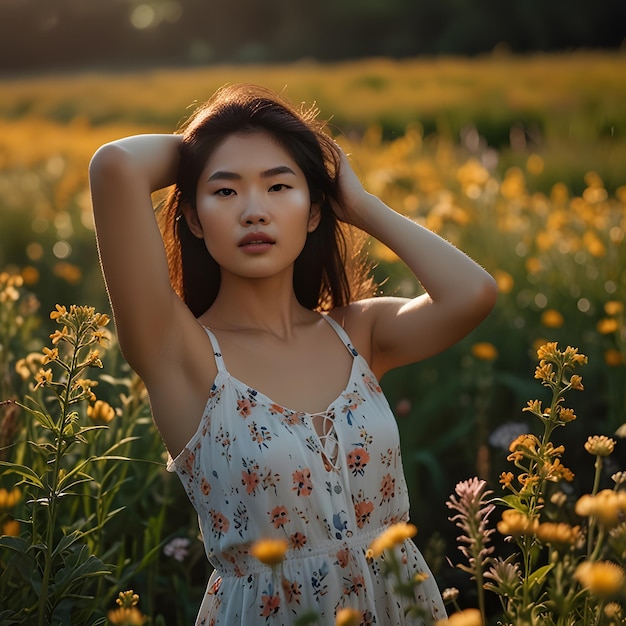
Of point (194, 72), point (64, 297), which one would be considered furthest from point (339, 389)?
point (194, 72)

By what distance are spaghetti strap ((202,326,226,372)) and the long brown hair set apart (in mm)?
224

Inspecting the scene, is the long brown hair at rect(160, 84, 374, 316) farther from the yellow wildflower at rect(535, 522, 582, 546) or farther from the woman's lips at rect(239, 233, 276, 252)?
the yellow wildflower at rect(535, 522, 582, 546)

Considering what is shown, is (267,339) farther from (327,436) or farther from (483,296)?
(483,296)

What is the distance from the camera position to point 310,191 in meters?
1.84

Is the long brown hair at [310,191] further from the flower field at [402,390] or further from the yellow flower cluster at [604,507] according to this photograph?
the yellow flower cluster at [604,507]

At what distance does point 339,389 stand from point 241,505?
297 millimetres

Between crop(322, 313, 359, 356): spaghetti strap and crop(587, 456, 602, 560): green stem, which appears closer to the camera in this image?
crop(587, 456, 602, 560): green stem

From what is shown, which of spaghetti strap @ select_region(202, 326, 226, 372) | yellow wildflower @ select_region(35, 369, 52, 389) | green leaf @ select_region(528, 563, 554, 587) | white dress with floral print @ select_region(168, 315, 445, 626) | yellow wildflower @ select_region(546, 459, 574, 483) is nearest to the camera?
green leaf @ select_region(528, 563, 554, 587)

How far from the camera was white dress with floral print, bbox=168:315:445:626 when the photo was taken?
1.54 metres

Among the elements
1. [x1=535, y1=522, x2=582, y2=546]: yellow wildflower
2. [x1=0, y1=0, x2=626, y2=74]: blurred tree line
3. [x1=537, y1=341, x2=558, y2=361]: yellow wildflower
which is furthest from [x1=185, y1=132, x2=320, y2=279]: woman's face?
[x1=0, y1=0, x2=626, y2=74]: blurred tree line

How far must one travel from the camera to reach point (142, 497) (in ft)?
7.09

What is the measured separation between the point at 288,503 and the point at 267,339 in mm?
343

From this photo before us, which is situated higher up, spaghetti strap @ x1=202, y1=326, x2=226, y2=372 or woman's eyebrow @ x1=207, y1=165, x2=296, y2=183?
woman's eyebrow @ x1=207, y1=165, x2=296, y2=183

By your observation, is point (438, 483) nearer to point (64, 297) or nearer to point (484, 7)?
point (64, 297)
